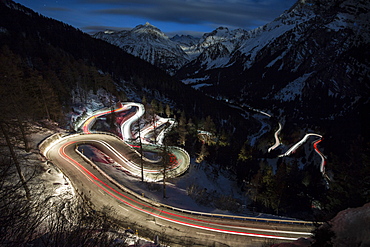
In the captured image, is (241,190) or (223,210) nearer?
(223,210)

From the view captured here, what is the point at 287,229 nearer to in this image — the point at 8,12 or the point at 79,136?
the point at 79,136

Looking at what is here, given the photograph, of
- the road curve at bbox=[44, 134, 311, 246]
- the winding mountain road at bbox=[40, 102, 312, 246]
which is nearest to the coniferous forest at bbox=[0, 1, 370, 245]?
the winding mountain road at bbox=[40, 102, 312, 246]

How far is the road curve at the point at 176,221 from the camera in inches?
797

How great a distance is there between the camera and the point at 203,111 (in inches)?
4641

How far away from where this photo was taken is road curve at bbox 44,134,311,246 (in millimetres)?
20234

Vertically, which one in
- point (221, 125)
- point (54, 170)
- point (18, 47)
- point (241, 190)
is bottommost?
point (221, 125)

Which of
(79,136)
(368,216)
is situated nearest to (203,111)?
(79,136)

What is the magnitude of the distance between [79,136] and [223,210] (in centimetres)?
3440

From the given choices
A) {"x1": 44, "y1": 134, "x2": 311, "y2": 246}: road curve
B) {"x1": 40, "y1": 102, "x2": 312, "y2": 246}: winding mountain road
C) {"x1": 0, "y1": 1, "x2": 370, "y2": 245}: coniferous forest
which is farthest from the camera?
{"x1": 0, "y1": 1, "x2": 370, "y2": 245}: coniferous forest

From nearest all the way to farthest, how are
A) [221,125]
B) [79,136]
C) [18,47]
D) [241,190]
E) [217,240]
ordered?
[217,240] → [79,136] → [241,190] → [18,47] → [221,125]

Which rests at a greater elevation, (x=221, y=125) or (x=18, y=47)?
(x=18, y=47)

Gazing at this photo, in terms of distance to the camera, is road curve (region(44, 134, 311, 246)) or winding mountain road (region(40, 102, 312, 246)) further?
road curve (region(44, 134, 311, 246))

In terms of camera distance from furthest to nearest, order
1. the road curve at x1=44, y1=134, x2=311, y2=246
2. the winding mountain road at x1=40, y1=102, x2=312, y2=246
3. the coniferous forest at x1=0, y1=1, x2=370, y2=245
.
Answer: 1. the coniferous forest at x1=0, y1=1, x2=370, y2=245
2. the road curve at x1=44, y1=134, x2=311, y2=246
3. the winding mountain road at x1=40, y1=102, x2=312, y2=246

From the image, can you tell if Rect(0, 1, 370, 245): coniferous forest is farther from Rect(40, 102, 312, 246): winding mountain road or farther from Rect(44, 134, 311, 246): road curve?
Rect(44, 134, 311, 246): road curve
